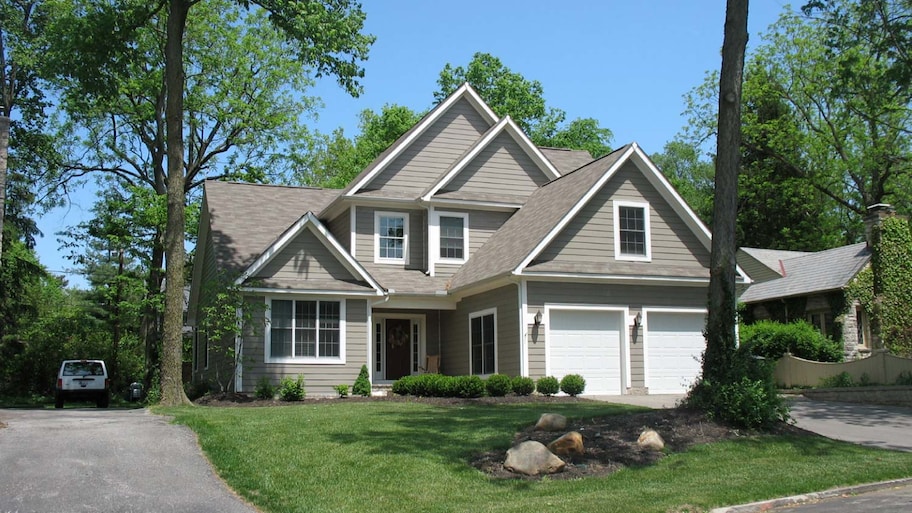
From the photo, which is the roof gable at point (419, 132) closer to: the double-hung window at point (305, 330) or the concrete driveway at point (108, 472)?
the double-hung window at point (305, 330)

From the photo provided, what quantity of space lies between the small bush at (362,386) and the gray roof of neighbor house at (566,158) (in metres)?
11.7

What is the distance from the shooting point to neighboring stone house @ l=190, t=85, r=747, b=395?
21312 millimetres

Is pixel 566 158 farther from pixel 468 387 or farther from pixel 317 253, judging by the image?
Result: pixel 468 387

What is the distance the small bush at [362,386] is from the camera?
853 inches

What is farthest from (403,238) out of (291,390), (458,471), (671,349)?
(458,471)

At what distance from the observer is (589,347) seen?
21.6 m

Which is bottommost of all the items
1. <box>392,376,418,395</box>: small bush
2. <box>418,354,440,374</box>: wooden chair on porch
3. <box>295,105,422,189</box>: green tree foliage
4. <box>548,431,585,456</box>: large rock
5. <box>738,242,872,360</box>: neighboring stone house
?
<box>548,431,585,456</box>: large rock

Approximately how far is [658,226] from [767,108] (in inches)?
1074

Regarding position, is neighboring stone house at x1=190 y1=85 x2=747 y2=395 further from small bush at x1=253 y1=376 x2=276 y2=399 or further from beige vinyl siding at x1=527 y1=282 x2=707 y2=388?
small bush at x1=253 y1=376 x2=276 y2=399

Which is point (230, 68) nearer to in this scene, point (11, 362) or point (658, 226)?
point (11, 362)

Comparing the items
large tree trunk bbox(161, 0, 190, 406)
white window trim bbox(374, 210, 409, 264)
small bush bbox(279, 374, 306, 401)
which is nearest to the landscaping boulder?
small bush bbox(279, 374, 306, 401)

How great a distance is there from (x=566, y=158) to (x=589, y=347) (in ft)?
36.0

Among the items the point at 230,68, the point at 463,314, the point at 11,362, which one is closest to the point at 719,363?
the point at 463,314

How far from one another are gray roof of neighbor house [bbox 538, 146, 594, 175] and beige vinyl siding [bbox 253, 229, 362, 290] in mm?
10466
